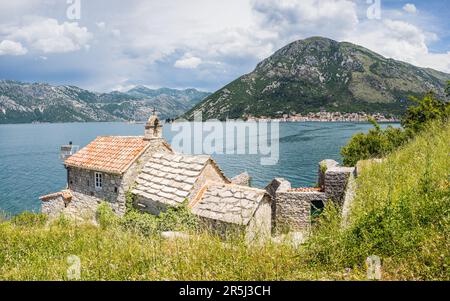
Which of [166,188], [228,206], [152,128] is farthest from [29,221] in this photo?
[152,128]

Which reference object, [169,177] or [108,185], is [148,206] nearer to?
[169,177]

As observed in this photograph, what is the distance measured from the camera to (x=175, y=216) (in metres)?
18.7

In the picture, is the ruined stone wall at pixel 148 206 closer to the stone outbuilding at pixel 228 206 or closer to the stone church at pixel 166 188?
the stone church at pixel 166 188

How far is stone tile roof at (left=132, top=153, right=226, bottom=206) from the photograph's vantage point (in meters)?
20.0

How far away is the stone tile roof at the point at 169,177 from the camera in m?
20.0

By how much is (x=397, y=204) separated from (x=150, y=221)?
1617 centimetres

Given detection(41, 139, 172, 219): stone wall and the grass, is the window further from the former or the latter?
the grass

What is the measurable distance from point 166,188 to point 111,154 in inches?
273

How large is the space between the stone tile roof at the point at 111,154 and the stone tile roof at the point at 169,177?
4.27ft

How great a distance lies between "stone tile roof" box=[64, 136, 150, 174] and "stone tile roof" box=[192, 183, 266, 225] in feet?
22.5

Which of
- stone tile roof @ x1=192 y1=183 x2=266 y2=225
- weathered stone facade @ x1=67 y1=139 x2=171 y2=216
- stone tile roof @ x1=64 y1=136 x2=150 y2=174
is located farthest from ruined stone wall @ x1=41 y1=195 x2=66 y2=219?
stone tile roof @ x1=192 y1=183 x2=266 y2=225

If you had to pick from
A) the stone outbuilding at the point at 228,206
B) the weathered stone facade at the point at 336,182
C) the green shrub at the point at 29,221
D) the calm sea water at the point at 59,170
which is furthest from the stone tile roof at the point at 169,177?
the calm sea water at the point at 59,170
